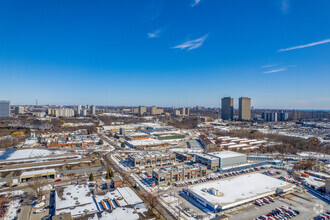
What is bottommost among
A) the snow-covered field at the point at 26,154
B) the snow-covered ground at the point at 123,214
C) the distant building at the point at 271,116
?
the snow-covered field at the point at 26,154

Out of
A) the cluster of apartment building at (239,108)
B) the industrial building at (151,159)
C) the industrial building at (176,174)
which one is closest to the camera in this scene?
the industrial building at (176,174)

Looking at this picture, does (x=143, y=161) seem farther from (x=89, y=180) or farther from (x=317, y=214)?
(x=317, y=214)

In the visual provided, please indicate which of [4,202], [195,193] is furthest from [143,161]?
[4,202]

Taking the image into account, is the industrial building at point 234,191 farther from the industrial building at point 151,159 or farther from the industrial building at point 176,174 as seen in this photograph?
the industrial building at point 151,159

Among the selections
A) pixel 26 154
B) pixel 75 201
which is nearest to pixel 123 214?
pixel 75 201

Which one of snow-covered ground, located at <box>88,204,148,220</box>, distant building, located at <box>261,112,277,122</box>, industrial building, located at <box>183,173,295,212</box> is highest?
distant building, located at <box>261,112,277,122</box>

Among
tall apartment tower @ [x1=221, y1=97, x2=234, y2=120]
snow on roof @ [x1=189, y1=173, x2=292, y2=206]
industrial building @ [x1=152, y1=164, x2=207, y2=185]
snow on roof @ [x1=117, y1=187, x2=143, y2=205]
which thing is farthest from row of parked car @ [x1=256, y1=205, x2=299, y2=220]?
tall apartment tower @ [x1=221, y1=97, x2=234, y2=120]

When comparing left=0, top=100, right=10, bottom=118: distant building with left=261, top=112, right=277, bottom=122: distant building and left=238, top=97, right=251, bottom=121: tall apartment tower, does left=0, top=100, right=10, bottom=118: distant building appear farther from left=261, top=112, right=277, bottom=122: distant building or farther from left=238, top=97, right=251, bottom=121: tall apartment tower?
left=261, top=112, right=277, bottom=122: distant building

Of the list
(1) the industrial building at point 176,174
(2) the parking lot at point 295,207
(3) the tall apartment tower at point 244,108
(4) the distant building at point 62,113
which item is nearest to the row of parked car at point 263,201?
(2) the parking lot at point 295,207
